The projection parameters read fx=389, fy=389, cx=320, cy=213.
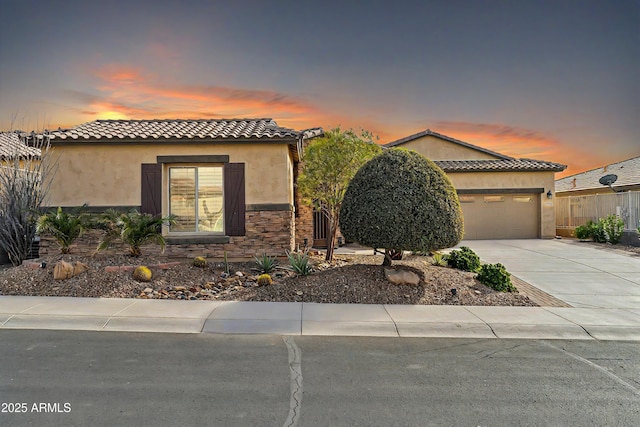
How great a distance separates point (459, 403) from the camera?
4.09 meters

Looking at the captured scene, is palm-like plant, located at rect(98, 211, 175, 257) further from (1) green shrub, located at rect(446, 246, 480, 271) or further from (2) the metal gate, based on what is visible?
(1) green shrub, located at rect(446, 246, 480, 271)

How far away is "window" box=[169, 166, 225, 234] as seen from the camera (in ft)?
39.2

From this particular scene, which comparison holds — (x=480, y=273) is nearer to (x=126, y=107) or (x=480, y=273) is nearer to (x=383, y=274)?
(x=383, y=274)

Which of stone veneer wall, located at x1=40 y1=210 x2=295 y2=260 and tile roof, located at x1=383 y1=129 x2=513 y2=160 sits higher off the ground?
tile roof, located at x1=383 y1=129 x2=513 y2=160

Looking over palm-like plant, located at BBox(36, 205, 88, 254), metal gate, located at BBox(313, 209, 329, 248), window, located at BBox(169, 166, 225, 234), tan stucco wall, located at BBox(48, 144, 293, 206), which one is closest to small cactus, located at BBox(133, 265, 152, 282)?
palm-like plant, located at BBox(36, 205, 88, 254)

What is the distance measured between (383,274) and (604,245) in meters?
14.4

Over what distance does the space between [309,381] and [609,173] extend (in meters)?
29.2

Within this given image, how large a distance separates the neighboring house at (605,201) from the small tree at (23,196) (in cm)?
2306

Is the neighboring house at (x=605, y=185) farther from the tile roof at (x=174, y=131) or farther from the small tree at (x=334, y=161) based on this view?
the tile roof at (x=174, y=131)

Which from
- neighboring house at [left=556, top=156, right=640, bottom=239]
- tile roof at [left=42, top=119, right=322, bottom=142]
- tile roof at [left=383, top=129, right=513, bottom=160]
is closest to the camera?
tile roof at [left=42, top=119, right=322, bottom=142]

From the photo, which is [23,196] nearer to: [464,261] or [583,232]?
[464,261]

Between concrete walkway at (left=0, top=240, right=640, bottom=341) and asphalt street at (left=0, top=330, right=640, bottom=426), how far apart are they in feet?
1.10

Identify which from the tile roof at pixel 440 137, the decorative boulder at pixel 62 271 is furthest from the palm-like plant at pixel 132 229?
the tile roof at pixel 440 137

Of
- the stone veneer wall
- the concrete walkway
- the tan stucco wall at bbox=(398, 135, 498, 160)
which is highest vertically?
the tan stucco wall at bbox=(398, 135, 498, 160)
